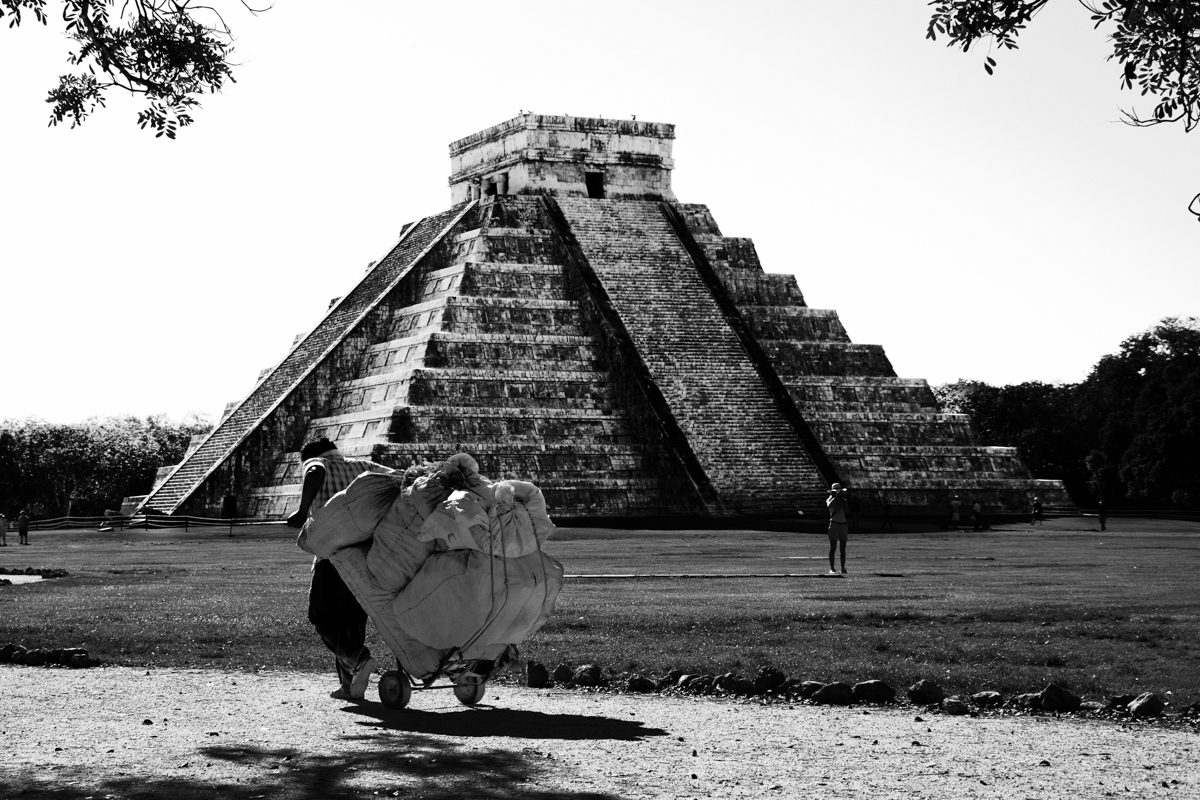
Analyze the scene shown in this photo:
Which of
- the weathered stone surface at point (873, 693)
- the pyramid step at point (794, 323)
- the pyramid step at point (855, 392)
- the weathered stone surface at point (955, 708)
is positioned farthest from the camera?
the pyramid step at point (794, 323)

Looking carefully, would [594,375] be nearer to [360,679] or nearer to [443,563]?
[360,679]

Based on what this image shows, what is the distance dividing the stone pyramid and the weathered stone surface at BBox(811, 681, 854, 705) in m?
32.0

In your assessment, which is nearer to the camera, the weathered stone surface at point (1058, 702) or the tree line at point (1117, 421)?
the weathered stone surface at point (1058, 702)

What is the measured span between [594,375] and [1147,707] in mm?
37951

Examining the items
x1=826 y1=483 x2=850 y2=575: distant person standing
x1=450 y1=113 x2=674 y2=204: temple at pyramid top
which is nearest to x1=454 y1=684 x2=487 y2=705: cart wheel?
x1=826 y1=483 x2=850 y2=575: distant person standing

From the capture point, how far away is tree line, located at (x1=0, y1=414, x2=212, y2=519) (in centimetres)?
8050

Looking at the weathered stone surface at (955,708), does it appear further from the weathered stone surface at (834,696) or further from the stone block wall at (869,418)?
the stone block wall at (869,418)

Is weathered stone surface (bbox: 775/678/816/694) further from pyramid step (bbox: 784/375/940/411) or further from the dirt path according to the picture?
pyramid step (bbox: 784/375/940/411)

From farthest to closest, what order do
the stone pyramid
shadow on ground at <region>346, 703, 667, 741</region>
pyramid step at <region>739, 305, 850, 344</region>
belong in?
pyramid step at <region>739, 305, 850, 344</region> → the stone pyramid → shadow on ground at <region>346, 703, 667, 741</region>

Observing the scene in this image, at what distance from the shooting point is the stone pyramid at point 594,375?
44.4 meters

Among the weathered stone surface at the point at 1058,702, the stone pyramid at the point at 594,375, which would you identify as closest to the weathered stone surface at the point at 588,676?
the weathered stone surface at the point at 1058,702

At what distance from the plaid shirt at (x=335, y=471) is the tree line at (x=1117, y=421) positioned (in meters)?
56.7

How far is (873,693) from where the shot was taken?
34.1 ft

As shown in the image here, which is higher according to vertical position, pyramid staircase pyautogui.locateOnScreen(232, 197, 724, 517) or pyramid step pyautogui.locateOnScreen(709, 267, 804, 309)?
pyramid step pyautogui.locateOnScreen(709, 267, 804, 309)
